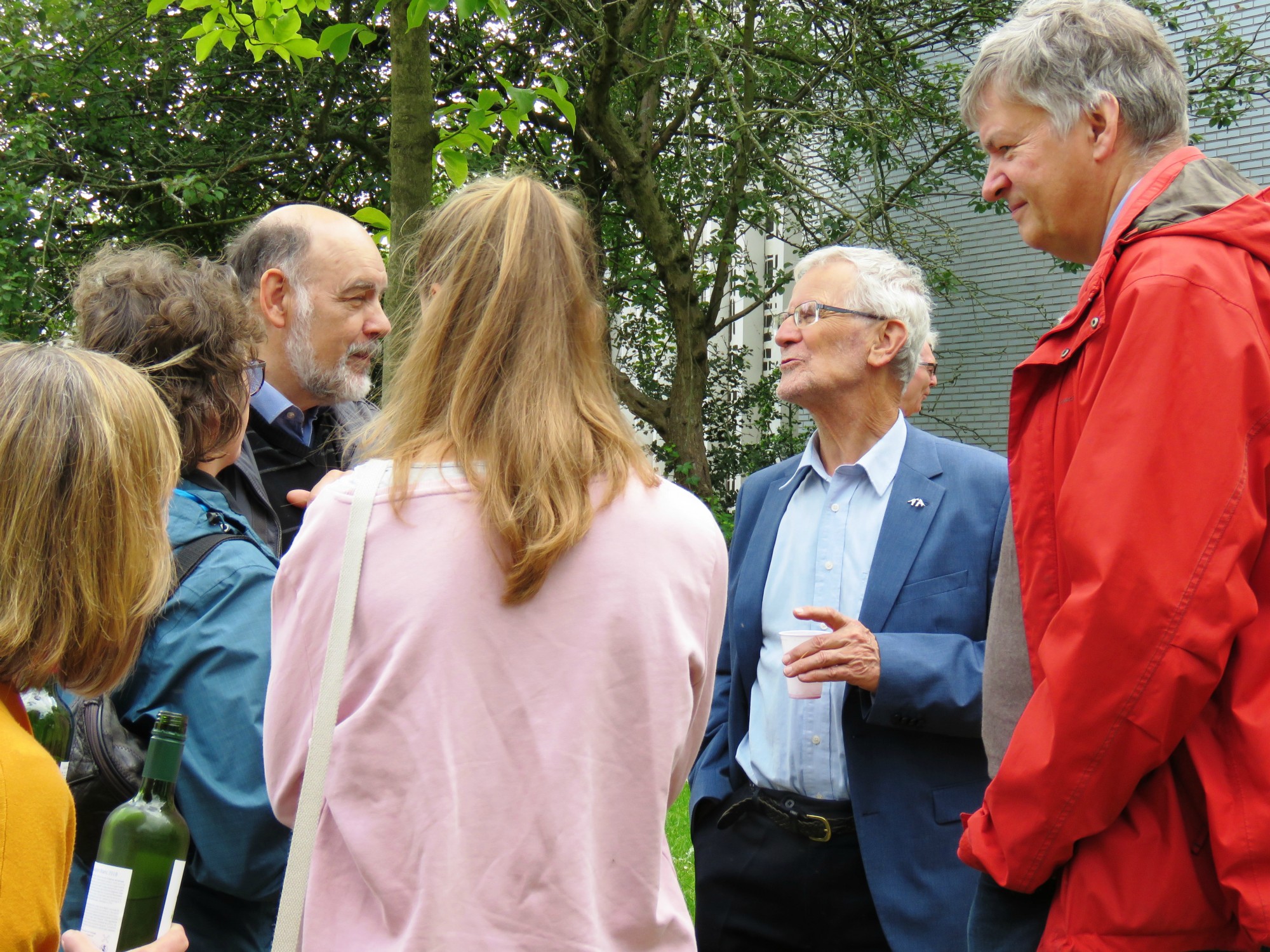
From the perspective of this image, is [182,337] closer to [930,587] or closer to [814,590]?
[814,590]

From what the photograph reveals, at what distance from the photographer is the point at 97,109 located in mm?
10422

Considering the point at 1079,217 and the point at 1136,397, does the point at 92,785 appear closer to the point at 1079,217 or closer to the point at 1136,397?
the point at 1136,397

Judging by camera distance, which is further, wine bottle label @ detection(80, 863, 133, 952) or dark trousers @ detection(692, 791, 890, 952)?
dark trousers @ detection(692, 791, 890, 952)

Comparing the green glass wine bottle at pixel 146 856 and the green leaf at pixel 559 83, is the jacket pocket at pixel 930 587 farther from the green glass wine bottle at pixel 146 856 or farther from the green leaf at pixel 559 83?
the green leaf at pixel 559 83

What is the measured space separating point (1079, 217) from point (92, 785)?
73.9 inches

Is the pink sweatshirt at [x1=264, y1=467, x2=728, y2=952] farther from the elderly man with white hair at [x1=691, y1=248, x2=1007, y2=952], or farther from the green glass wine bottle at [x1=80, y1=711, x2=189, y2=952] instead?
the elderly man with white hair at [x1=691, y1=248, x2=1007, y2=952]

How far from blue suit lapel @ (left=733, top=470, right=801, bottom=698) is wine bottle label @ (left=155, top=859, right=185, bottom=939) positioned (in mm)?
1549

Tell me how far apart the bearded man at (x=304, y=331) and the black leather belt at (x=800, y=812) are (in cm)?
151

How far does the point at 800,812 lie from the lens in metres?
2.64

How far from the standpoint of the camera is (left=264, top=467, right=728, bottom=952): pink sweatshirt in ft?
4.95

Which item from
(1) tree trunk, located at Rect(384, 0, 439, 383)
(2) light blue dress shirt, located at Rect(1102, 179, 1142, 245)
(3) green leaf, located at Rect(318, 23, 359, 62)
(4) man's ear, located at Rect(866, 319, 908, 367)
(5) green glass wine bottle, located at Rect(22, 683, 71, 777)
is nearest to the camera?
(2) light blue dress shirt, located at Rect(1102, 179, 1142, 245)

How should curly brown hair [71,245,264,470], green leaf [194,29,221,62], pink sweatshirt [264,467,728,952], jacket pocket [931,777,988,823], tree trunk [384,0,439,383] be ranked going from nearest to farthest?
pink sweatshirt [264,467,728,952] < curly brown hair [71,245,264,470] < jacket pocket [931,777,988,823] < green leaf [194,29,221,62] < tree trunk [384,0,439,383]

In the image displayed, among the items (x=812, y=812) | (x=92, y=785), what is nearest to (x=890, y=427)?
(x=812, y=812)

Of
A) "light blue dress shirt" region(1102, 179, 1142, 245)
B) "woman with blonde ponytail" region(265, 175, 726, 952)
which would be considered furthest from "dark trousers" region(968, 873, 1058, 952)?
"light blue dress shirt" region(1102, 179, 1142, 245)
